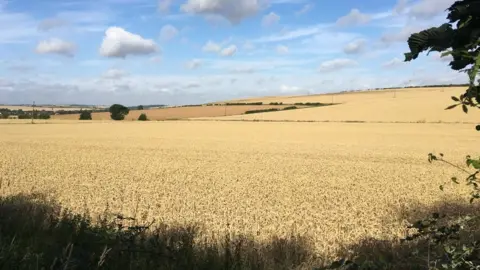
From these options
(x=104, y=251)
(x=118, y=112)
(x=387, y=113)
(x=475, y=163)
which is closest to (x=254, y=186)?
(x=104, y=251)

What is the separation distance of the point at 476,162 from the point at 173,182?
14.9 meters

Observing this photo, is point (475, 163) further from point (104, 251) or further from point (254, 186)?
point (254, 186)

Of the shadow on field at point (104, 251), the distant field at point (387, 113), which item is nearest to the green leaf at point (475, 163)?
the shadow on field at point (104, 251)

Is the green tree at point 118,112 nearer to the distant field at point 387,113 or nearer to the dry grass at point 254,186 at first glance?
the distant field at point 387,113

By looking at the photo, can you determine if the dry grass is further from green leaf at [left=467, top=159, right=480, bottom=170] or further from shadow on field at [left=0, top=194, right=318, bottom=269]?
green leaf at [left=467, top=159, right=480, bottom=170]

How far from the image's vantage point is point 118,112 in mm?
98125

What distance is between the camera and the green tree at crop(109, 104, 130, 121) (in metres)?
97.2

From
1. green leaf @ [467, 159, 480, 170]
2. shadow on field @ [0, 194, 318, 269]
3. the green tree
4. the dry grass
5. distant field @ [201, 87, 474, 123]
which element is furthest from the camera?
the green tree

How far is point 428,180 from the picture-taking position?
17672mm

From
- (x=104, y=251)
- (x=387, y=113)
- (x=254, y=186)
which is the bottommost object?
(x=254, y=186)

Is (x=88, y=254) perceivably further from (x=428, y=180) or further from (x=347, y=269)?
(x=428, y=180)

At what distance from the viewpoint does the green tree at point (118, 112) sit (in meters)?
97.2

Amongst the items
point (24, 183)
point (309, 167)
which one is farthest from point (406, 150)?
point (24, 183)

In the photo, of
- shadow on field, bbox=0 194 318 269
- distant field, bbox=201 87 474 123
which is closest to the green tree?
distant field, bbox=201 87 474 123
